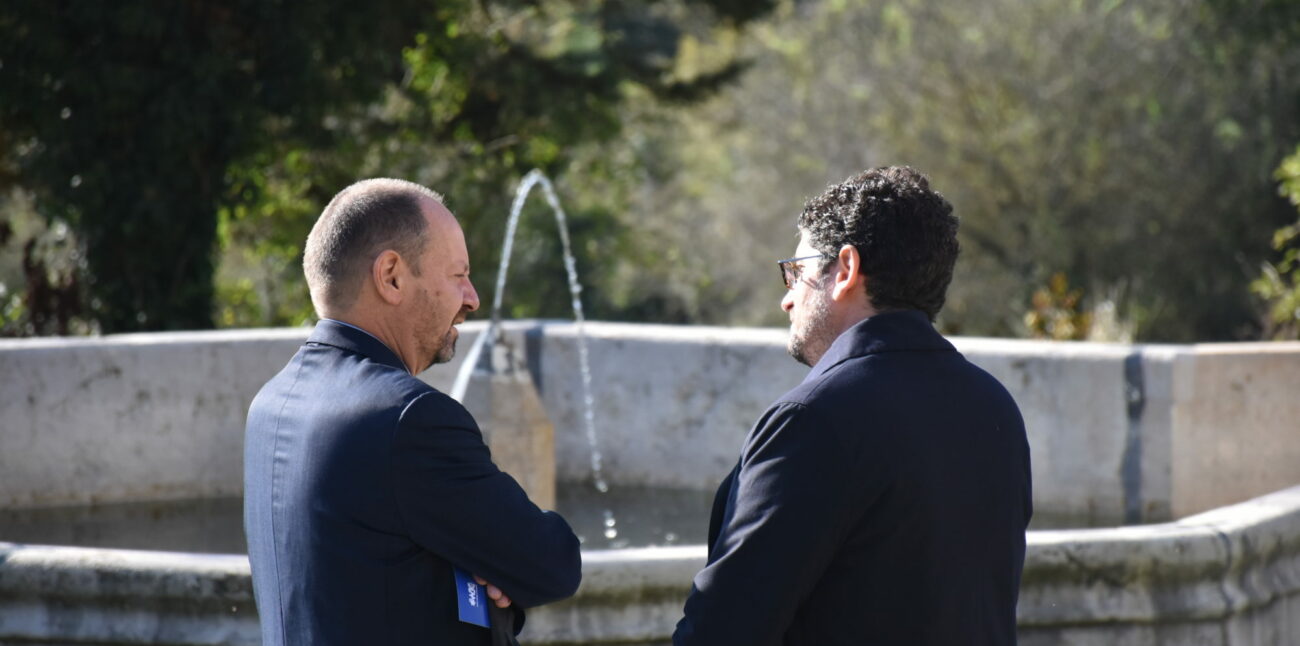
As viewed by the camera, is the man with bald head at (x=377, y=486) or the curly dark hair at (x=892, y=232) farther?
the curly dark hair at (x=892, y=232)

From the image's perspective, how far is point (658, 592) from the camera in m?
3.76

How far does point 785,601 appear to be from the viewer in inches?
83.7

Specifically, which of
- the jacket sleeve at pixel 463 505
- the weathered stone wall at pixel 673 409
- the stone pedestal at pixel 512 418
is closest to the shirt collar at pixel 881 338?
the jacket sleeve at pixel 463 505

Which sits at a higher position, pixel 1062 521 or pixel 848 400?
pixel 848 400

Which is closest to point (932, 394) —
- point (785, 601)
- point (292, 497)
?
point (785, 601)

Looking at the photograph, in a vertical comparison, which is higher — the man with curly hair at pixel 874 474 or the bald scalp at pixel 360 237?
the bald scalp at pixel 360 237

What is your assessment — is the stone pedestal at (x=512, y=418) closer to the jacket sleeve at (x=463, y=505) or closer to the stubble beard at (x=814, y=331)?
the stubble beard at (x=814, y=331)

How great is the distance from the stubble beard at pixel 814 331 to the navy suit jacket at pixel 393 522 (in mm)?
511

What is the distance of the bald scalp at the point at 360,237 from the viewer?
230 centimetres

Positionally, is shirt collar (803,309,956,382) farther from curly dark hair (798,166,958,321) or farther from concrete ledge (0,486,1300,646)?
concrete ledge (0,486,1300,646)

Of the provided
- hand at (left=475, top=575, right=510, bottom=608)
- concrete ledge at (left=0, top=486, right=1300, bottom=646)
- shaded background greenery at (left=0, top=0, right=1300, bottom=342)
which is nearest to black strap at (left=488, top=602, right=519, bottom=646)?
hand at (left=475, top=575, right=510, bottom=608)

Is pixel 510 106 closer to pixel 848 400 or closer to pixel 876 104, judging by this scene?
pixel 876 104

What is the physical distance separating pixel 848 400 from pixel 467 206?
40.5 ft

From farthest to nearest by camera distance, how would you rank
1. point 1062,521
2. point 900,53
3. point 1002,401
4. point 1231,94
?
point 900,53 < point 1231,94 < point 1062,521 < point 1002,401
